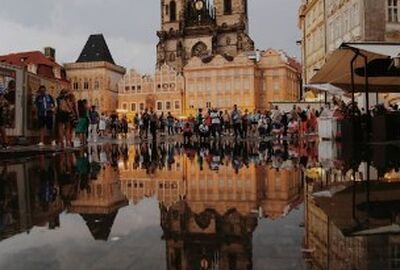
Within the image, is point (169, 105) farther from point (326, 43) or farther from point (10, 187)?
point (10, 187)

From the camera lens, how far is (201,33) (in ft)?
365

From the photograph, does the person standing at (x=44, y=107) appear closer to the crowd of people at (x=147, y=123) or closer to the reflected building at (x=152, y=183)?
the crowd of people at (x=147, y=123)

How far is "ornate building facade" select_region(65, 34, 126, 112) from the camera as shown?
4001 inches

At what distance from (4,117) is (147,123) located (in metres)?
20.1

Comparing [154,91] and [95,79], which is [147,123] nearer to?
[154,91]

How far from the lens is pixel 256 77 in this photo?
96500 mm

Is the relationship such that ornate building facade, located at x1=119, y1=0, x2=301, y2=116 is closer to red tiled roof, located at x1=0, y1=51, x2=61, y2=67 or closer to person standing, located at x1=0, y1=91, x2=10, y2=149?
red tiled roof, located at x1=0, y1=51, x2=61, y2=67

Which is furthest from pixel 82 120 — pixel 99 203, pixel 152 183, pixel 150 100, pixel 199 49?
pixel 199 49

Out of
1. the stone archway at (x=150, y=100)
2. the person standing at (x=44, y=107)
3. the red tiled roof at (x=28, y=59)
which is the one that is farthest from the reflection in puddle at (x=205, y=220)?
the stone archway at (x=150, y=100)

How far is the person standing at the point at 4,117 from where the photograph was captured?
52.3ft

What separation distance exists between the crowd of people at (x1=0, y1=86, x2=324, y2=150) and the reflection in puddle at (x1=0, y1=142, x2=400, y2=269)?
29.0 feet

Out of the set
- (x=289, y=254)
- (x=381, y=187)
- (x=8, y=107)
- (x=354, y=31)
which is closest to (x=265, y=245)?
(x=289, y=254)

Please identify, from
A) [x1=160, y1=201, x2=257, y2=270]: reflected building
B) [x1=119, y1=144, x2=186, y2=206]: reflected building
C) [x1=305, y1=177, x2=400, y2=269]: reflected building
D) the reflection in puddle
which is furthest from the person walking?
[x1=160, y1=201, x2=257, y2=270]: reflected building

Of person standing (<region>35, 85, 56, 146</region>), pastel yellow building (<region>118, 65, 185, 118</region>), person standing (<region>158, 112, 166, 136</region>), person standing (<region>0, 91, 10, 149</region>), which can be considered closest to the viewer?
person standing (<region>0, 91, 10, 149</region>)
